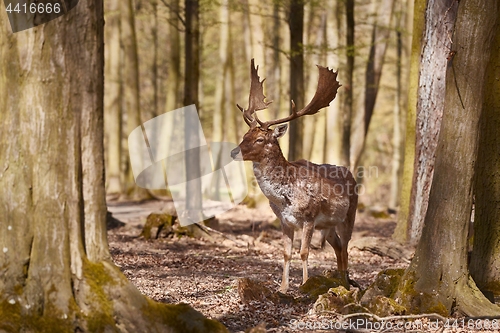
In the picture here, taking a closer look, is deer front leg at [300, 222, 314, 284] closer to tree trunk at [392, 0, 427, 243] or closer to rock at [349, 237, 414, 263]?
rock at [349, 237, 414, 263]

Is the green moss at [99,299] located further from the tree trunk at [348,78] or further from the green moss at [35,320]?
the tree trunk at [348,78]

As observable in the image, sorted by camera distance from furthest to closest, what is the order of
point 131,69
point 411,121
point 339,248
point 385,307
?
point 131,69 < point 411,121 < point 339,248 < point 385,307

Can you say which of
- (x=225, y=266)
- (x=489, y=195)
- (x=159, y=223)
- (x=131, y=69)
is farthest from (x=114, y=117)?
(x=489, y=195)

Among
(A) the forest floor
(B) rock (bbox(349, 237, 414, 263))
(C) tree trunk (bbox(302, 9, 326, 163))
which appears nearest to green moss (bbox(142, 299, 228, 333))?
(A) the forest floor

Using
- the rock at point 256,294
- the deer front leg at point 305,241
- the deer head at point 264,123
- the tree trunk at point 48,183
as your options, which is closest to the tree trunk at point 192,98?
the deer head at point 264,123

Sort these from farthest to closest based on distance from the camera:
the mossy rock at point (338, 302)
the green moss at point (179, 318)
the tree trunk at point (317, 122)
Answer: the tree trunk at point (317, 122) → the mossy rock at point (338, 302) → the green moss at point (179, 318)

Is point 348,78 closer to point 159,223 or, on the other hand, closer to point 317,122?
point 317,122

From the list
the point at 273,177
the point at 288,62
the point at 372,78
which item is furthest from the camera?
the point at 288,62

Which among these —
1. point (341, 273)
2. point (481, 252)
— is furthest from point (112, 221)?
point (481, 252)

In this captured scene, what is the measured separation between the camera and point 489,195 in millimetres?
7984

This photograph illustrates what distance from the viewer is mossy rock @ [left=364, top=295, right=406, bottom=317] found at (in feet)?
22.3

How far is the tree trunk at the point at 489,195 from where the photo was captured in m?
7.88

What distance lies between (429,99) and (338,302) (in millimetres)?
5733

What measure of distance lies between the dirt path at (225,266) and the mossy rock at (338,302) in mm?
201
